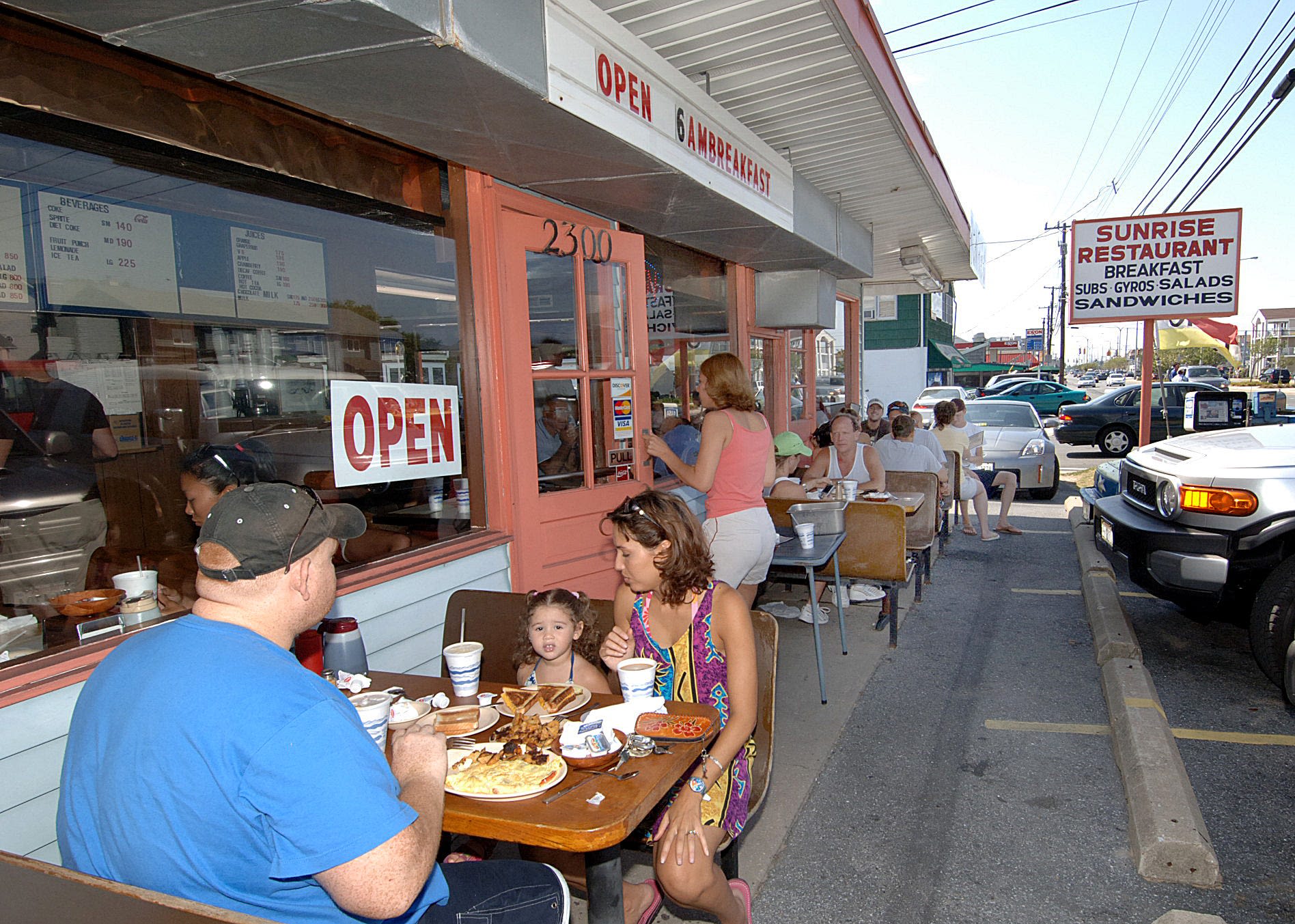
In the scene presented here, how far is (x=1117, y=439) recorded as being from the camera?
709 inches

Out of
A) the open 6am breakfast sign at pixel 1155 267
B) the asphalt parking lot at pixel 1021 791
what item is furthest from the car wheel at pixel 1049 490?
the asphalt parking lot at pixel 1021 791

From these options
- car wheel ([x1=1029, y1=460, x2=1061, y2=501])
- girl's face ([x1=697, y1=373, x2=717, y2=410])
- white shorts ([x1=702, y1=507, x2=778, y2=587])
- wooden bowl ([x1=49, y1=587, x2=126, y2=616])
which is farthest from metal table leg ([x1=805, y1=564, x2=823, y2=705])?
car wheel ([x1=1029, y1=460, x2=1061, y2=501])

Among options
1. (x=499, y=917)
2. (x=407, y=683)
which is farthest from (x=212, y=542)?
(x=407, y=683)

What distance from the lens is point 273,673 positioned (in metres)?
1.41

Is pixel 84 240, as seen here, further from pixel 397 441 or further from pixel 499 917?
pixel 499 917

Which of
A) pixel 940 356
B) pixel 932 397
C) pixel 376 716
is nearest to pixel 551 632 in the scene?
pixel 376 716

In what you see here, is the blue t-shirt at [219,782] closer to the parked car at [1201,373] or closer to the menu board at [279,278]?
the menu board at [279,278]

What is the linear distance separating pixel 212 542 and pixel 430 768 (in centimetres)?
64

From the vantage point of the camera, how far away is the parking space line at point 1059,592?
21.5ft

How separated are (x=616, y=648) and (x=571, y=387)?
2426 millimetres

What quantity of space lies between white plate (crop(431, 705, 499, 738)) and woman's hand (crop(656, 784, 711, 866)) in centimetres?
57

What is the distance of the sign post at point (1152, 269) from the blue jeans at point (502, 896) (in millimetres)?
8178

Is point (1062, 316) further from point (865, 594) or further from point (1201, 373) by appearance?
point (865, 594)

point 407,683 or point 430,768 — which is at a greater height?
point 430,768
